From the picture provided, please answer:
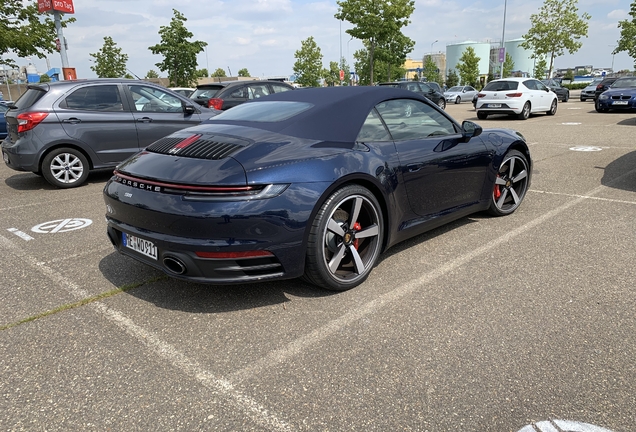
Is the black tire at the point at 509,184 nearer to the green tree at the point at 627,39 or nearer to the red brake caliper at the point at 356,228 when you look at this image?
the red brake caliper at the point at 356,228

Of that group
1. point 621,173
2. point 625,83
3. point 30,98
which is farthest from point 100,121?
point 625,83

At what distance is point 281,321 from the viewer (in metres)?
3.04

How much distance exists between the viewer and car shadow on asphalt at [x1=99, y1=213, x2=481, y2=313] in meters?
3.28

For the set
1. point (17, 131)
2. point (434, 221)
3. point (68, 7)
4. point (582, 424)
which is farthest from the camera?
point (68, 7)

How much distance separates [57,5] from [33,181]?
12875 mm

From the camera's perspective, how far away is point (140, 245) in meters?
3.19

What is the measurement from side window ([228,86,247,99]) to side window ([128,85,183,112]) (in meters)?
3.84

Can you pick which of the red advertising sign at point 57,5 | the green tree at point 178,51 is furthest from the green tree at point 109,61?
the red advertising sign at point 57,5

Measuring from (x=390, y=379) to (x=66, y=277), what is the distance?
9.16ft

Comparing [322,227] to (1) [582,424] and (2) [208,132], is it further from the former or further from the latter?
(1) [582,424]

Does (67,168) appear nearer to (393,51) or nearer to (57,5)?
(57,5)

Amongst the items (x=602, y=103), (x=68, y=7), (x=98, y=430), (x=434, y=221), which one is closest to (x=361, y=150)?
(x=434, y=221)

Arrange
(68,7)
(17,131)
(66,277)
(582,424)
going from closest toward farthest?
(582,424)
(66,277)
(17,131)
(68,7)

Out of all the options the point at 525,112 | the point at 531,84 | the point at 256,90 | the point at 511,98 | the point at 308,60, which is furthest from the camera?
the point at 308,60
